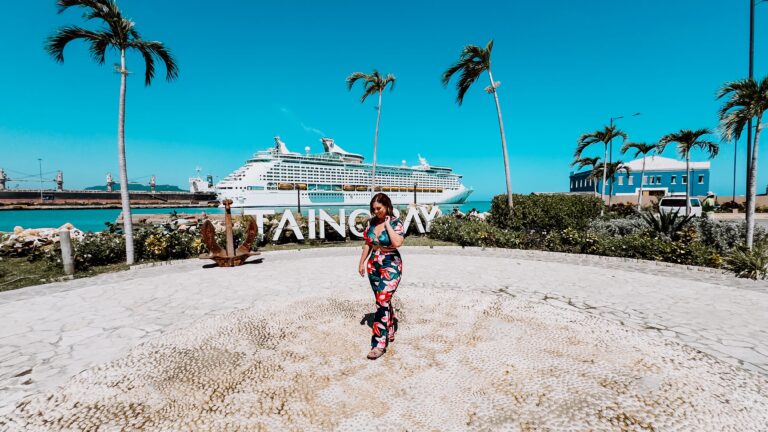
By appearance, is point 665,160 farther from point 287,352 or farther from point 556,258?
point 287,352

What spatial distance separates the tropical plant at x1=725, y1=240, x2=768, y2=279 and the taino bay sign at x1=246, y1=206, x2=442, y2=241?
24.0 ft

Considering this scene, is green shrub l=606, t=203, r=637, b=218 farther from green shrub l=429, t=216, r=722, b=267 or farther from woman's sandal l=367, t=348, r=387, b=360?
woman's sandal l=367, t=348, r=387, b=360

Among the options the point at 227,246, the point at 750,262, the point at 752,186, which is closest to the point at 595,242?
the point at 750,262

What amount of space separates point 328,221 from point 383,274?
27.1ft

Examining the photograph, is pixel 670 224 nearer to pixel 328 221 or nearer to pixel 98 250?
pixel 328 221

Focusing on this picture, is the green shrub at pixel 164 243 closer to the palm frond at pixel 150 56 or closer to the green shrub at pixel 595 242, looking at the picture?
the palm frond at pixel 150 56

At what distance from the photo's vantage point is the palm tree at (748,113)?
6.77 metres

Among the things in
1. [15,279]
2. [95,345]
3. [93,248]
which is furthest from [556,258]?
[15,279]

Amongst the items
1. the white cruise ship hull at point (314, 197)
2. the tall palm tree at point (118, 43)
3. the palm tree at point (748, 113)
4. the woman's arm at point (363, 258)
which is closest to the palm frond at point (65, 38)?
the tall palm tree at point (118, 43)

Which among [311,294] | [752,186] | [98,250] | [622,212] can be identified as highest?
[752,186]

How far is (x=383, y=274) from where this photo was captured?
9.20 feet

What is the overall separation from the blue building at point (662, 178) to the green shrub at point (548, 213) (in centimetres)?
3125

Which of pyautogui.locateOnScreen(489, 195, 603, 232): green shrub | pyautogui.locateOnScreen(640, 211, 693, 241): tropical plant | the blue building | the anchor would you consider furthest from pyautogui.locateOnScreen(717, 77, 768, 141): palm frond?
the blue building

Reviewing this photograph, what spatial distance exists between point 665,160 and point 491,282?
164 feet
